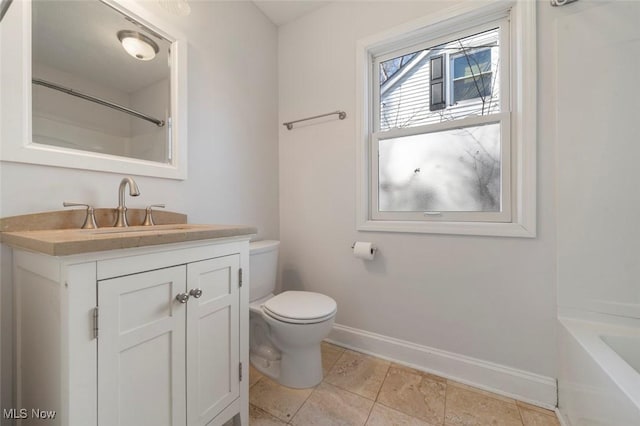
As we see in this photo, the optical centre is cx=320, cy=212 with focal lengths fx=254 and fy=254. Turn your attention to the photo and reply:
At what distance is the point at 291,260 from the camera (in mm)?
2006

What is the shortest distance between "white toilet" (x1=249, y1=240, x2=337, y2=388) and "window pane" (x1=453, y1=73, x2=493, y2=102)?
1440 mm

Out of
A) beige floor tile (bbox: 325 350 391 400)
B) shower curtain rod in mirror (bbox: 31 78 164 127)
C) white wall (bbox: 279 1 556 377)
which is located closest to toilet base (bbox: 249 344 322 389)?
beige floor tile (bbox: 325 350 391 400)

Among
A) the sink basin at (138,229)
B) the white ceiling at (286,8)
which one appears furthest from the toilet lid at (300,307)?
the white ceiling at (286,8)

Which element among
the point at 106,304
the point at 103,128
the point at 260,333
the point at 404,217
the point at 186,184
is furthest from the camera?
the point at 404,217

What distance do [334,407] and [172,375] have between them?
0.80m

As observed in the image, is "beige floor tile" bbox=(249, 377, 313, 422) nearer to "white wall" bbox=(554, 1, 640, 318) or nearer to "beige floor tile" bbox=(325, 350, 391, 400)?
"beige floor tile" bbox=(325, 350, 391, 400)

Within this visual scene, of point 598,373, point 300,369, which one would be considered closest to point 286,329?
point 300,369

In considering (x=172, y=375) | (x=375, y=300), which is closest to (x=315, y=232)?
(x=375, y=300)

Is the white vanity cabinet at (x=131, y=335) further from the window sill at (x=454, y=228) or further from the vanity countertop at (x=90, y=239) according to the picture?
the window sill at (x=454, y=228)

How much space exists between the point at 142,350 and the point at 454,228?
4.87ft

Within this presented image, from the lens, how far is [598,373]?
2.89 feet

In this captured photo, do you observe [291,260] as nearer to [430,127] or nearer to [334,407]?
[334,407]

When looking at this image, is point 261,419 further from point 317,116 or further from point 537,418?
point 317,116

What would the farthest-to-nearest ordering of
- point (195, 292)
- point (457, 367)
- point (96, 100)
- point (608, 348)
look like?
1. point (457, 367)
2. point (96, 100)
3. point (608, 348)
4. point (195, 292)
